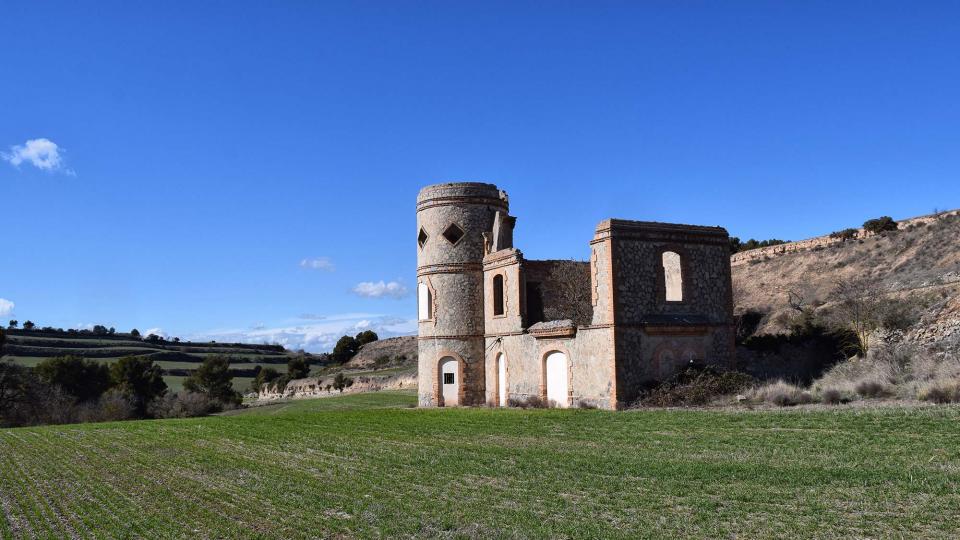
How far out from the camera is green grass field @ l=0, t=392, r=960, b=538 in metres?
9.38

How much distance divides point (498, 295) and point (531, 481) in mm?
18991

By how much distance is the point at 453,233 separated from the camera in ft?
105

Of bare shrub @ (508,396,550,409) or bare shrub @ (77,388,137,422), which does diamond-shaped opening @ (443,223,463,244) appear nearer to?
bare shrub @ (508,396,550,409)

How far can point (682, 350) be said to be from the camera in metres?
25.3

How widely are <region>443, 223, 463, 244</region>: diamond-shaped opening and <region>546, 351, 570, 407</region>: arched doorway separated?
23.1ft

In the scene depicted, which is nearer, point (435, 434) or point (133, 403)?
point (435, 434)

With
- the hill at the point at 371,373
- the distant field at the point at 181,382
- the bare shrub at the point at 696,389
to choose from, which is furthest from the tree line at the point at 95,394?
the bare shrub at the point at 696,389

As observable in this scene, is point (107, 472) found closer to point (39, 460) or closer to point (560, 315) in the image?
point (39, 460)

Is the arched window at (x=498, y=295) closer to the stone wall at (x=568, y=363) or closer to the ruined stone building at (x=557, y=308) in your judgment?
the ruined stone building at (x=557, y=308)

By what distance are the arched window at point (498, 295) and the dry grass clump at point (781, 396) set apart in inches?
443

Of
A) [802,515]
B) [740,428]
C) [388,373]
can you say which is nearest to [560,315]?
[740,428]

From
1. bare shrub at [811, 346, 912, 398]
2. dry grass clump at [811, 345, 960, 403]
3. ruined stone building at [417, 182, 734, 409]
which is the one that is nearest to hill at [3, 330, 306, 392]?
ruined stone building at [417, 182, 734, 409]

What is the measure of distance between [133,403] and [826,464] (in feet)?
138

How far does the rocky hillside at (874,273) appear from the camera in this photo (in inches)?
1165
